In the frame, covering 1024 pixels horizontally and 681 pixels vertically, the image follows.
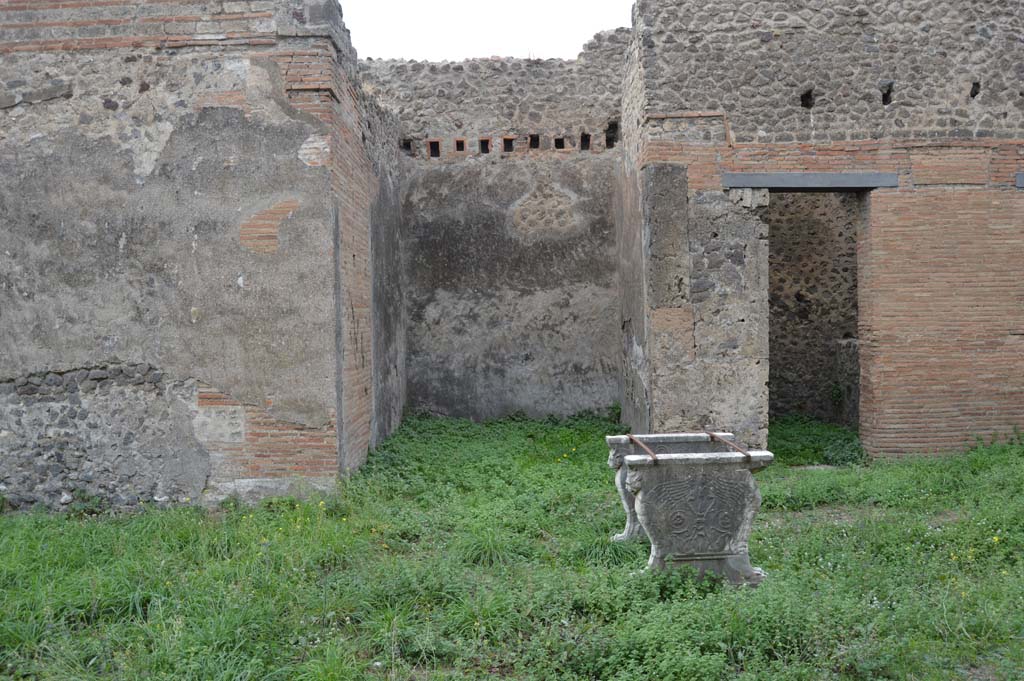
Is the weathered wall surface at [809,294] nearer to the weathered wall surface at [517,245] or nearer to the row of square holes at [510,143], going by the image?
the row of square holes at [510,143]

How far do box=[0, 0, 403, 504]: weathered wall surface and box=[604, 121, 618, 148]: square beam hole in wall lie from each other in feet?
14.3

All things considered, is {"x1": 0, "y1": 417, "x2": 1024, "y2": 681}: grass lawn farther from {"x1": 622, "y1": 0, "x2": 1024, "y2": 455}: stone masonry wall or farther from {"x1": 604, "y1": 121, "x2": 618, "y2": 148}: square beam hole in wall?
{"x1": 604, "y1": 121, "x2": 618, "y2": 148}: square beam hole in wall

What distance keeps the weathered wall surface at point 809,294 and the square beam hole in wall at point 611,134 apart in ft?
7.37

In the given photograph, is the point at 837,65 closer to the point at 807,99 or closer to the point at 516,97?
the point at 807,99

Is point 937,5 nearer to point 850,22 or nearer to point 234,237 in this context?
point 850,22

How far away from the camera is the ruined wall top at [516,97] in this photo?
9.71 metres

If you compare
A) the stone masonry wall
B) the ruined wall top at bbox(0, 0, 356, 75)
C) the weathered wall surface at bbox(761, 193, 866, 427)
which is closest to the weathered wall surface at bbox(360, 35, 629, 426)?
the stone masonry wall

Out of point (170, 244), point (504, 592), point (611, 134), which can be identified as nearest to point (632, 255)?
point (611, 134)

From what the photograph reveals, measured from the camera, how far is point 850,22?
24.7 ft

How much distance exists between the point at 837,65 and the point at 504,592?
5.91 metres

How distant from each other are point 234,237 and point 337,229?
755 millimetres

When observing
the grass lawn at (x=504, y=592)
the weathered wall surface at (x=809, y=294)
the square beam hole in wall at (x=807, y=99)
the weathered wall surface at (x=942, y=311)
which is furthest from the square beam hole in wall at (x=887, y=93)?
the grass lawn at (x=504, y=592)

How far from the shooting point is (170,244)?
6.08 meters

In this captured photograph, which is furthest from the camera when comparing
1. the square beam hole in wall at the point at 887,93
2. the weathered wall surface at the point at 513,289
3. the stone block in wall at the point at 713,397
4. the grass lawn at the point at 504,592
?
the weathered wall surface at the point at 513,289
